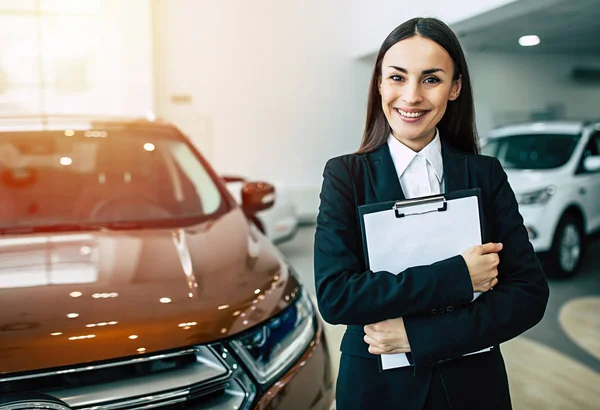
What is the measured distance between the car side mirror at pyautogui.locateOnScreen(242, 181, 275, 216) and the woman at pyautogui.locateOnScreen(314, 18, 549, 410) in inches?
56.1

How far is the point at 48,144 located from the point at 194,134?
4953mm

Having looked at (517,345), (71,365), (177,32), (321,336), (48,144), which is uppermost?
(177,32)

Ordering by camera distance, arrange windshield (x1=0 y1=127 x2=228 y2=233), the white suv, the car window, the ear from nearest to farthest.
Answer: the ear → windshield (x1=0 y1=127 x2=228 y2=233) → the white suv → the car window

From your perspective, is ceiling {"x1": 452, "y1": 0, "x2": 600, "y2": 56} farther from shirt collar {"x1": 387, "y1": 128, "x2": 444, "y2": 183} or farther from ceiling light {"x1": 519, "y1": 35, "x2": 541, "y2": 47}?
shirt collar {"x1": 387, "y1": 128, "x2": 444, "y2": 183}

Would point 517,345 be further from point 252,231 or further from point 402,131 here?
point 402,131

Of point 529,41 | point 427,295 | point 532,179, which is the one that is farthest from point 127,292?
point 529,41

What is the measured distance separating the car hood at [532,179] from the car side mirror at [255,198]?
2.43 metres

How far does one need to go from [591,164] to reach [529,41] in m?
2.45

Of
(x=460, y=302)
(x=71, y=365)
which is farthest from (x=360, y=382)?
(x=71, y=365)

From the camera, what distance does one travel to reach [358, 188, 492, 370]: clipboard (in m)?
1.00

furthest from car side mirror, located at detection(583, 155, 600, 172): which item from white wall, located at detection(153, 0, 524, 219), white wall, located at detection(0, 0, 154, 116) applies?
white wall, located at detection(0, 0, 154, 116)

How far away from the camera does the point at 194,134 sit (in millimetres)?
7234

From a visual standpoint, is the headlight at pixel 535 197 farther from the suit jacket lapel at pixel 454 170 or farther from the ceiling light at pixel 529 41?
the suit jacket lapel at pixel 454 170

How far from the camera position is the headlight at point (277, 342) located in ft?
4.79
